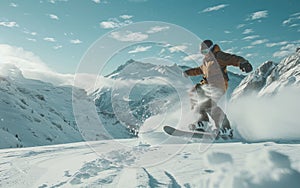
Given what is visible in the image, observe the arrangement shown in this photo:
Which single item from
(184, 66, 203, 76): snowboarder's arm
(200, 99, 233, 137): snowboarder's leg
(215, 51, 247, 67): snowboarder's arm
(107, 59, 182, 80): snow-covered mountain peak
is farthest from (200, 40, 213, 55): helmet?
(200, 99, 233, 137): snowboarder's leg

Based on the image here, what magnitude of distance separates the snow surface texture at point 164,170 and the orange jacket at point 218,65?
244cm

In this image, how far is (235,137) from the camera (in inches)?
268

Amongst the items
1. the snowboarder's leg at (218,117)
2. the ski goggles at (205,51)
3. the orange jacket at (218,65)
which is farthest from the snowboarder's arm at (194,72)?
the snowboarder's leg at (218,117)

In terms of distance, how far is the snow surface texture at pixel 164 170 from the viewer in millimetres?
2959

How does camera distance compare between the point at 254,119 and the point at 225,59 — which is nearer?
the point at 225,59

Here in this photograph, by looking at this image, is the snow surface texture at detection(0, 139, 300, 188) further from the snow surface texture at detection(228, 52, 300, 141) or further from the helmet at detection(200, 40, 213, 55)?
the helmet at detection(200, 40, 213, 55)

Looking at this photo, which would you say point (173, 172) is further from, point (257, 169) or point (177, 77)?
point (177, 77)

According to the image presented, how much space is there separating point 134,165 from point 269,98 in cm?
544

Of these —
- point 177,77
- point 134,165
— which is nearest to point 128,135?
point 177,77

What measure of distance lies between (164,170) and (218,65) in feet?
12.2

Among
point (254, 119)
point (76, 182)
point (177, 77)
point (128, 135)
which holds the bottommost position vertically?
point (128, 135)

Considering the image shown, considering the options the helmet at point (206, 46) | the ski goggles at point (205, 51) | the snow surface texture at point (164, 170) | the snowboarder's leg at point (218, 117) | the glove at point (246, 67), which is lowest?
the snow surface texture at point (164, 170)

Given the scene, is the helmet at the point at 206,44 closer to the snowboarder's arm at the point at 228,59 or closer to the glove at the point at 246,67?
the snowboarder's arm at the point at 228,59

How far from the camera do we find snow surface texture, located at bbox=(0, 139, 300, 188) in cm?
296
